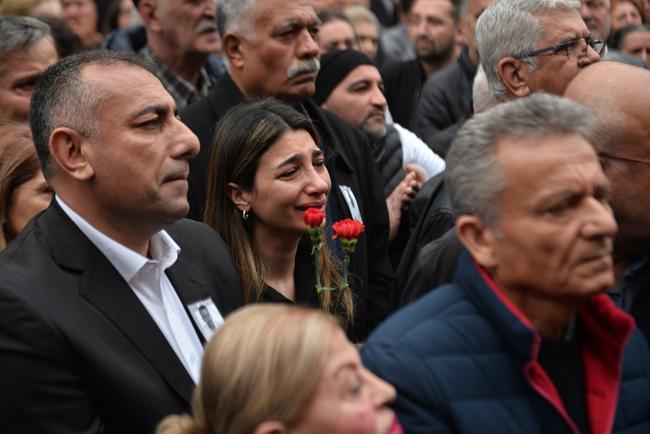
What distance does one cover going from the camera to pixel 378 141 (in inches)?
259

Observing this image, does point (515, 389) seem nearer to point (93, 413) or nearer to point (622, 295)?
point (622, 295)

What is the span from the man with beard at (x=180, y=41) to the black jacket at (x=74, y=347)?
348cm

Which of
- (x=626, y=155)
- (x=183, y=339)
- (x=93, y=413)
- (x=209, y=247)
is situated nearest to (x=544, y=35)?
(x=626, y=155)

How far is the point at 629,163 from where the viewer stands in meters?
3.76

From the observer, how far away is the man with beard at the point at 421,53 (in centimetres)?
902

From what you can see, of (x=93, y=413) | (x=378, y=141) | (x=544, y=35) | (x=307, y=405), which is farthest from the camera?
(x=378, y=141)

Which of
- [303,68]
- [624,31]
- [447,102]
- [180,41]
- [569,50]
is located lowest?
[447,102]

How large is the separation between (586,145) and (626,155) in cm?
69

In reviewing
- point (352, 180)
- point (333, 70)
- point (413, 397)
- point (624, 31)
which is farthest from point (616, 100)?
point (624, 31)

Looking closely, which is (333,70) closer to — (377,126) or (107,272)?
(377,126)

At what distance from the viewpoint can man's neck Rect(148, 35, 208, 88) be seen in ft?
24.0

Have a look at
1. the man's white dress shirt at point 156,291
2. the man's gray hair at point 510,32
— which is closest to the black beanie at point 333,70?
the man's gray hair at point 510,32

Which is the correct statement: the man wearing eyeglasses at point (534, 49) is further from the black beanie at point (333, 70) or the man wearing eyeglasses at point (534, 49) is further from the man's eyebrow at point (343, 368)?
the man's eyebrow at point (343, 368)

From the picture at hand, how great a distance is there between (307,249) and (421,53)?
190 inches
